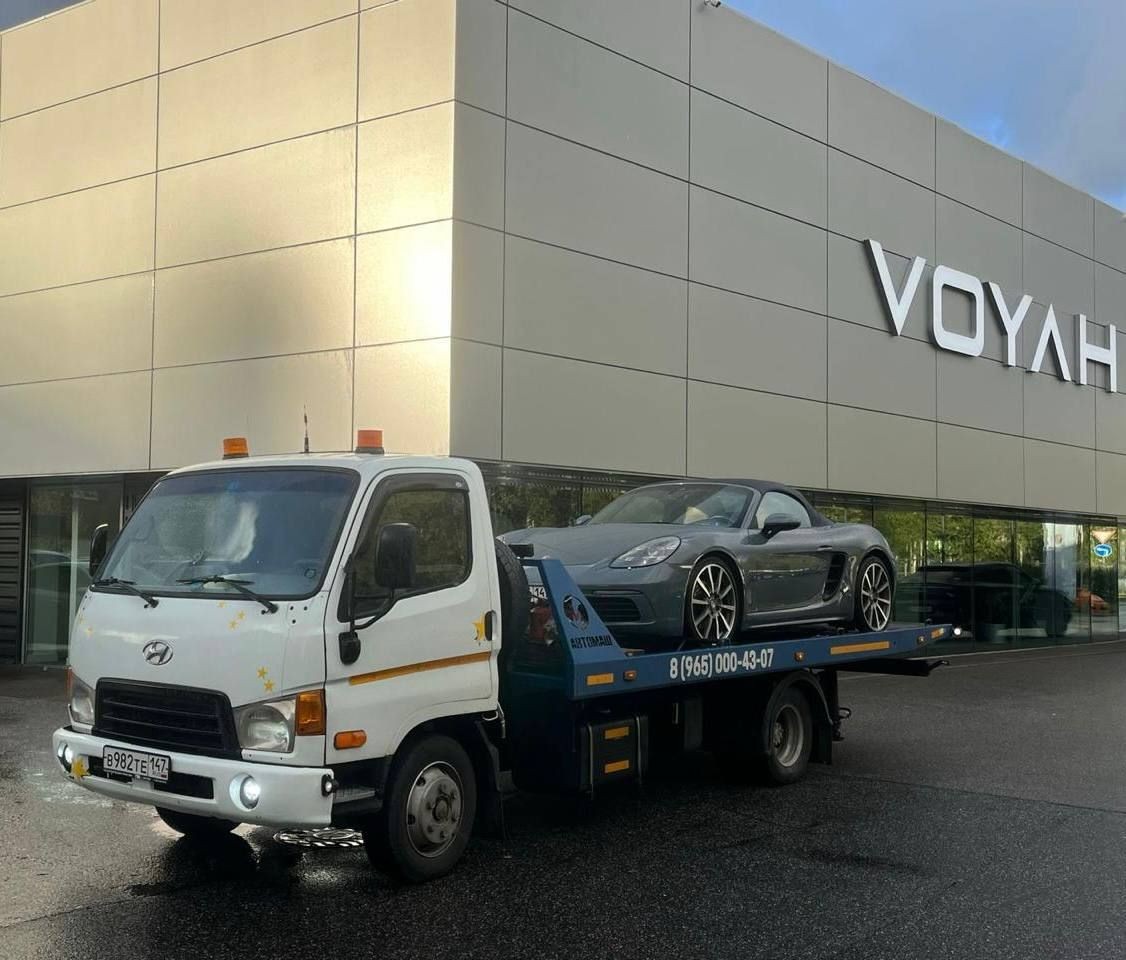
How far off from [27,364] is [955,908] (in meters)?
15.3

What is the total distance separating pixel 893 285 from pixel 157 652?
16765mm

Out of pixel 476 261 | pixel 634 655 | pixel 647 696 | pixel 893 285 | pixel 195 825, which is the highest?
pixel 893 285

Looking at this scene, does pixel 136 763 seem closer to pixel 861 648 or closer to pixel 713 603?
pixel 713 603

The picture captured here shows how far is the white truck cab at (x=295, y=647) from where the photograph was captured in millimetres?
5379

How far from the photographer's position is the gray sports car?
7.75m

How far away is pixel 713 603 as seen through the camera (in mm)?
8055

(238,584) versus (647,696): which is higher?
(238,584)

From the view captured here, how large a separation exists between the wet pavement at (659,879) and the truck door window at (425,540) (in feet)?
4.94

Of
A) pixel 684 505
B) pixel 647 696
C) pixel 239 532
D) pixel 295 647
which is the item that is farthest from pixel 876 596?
pixel 295 647

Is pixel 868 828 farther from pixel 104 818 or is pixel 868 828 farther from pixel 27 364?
pixel 27 364

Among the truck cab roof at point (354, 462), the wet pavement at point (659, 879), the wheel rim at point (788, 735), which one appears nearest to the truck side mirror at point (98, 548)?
the truck cab roof at point (354, 462)

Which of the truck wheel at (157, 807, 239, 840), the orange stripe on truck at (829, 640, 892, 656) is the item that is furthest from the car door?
the truck wheel at (157, 807, 239, 840)

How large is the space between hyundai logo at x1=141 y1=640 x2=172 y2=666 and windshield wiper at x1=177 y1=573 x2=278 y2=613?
0.34 metres

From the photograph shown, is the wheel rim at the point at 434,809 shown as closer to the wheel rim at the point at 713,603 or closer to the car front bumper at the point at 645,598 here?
the car front bumper at the point at 645,598
